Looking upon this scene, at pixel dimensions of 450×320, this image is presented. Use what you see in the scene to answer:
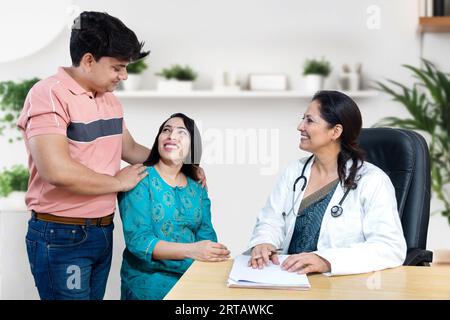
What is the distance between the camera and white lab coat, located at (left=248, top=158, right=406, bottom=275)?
5.15ft

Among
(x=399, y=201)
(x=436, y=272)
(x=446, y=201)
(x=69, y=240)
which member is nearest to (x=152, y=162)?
(x=69, y=240)

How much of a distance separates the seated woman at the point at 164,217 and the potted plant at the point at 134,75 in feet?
5.81

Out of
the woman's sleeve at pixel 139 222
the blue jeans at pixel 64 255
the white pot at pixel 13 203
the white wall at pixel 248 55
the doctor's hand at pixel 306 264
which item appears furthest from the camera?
the white wall at pixel 248 55

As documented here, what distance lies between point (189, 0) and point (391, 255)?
2.54 metres

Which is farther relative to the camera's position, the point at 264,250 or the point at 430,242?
the point at 430,242

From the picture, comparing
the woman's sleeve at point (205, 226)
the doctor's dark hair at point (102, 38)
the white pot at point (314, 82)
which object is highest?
the doctor's dark hair at point (102, 38)

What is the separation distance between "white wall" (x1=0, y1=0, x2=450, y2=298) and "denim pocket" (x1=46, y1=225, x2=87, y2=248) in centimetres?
210

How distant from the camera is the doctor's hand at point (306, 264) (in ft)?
4.92

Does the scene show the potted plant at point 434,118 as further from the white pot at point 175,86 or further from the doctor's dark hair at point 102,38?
the doctor's dark hair at point 102,38

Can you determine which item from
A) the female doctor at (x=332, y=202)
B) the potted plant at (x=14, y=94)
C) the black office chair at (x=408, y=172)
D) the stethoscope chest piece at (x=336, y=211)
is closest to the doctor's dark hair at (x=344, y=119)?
the female doctor at (x=332, y=202)

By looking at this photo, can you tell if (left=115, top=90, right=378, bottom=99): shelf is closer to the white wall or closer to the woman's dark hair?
the white wall

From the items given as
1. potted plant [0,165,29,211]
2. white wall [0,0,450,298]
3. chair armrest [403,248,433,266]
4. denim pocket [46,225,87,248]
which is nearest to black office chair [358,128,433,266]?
chair armrest [403,248,433,266]
